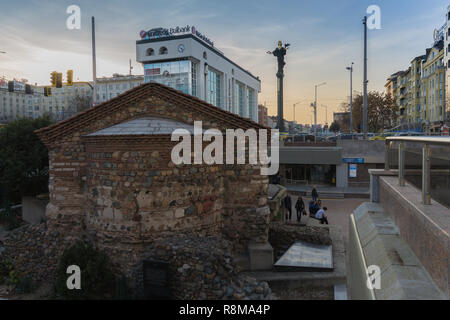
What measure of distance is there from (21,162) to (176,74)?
41420 mm

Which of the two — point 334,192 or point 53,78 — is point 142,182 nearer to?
point 53,78

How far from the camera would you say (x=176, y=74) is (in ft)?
184

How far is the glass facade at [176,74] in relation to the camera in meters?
55.2

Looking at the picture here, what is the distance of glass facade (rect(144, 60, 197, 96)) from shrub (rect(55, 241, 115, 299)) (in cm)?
4799

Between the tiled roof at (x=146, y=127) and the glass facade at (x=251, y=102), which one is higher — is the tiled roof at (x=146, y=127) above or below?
below

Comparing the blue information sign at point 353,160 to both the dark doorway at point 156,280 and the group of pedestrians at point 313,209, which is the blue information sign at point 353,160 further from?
the dark doorway at point 156,280

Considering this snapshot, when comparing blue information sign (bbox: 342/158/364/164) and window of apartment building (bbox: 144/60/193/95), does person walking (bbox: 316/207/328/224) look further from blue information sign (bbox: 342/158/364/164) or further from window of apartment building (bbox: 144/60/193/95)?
window of apartment building (bbox: 144/60/193/95)

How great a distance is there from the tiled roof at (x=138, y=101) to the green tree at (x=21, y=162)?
348 inches

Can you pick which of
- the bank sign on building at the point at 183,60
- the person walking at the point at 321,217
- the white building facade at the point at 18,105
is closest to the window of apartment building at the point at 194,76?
the bank sign on building at the point at 183,60

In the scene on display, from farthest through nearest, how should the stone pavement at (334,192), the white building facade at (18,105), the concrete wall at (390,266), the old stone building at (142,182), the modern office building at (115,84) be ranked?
the white building facade at (18,105) < the modern office building at (115,84) < the stone pavement at (334,192) < the old stone building at (142,182) < the concrete wall at (390,266)

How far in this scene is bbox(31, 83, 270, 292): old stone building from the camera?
862 cm

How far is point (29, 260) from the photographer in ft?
33.3

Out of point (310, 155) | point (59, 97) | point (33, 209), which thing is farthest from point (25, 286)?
point (59, 97)
